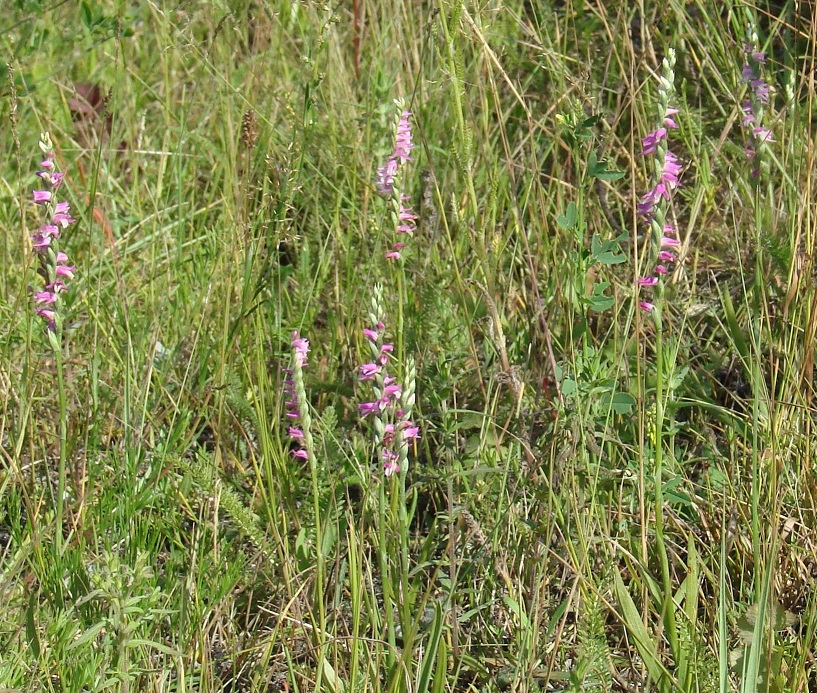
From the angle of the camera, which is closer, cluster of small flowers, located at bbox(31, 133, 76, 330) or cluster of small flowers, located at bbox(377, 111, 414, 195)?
cluster of small flowers, located at bbox(31, 133, 76, 330)

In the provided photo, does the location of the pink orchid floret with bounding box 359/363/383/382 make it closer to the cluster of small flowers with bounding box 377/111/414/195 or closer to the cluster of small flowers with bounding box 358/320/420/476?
the cluster of small flowers with bounding box 358/320/420/476

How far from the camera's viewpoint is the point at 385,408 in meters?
1.76

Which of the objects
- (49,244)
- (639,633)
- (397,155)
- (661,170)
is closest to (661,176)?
(661,170)

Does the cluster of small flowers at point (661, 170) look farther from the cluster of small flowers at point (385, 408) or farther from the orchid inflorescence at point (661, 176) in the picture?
the cluster of small flowers at point (385, 408)

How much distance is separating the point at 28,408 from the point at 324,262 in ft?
3.02

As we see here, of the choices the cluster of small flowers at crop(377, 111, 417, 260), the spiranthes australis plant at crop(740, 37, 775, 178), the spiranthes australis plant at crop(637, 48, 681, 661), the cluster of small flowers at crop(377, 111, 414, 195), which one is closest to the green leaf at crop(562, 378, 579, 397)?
the spiranthes australis plant at crop(637, 48, 681, 661)

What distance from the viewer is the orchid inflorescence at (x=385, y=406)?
1714 mm

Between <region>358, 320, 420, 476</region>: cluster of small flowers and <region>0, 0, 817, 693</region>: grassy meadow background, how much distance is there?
4cm

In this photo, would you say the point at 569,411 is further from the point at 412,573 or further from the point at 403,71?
the point at 403,71

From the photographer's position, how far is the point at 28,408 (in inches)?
75.5

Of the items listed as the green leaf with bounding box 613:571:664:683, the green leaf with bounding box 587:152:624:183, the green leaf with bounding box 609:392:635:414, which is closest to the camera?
the green leaf with bounding box 613:571:664:683

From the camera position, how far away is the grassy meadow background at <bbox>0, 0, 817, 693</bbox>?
5.33ft

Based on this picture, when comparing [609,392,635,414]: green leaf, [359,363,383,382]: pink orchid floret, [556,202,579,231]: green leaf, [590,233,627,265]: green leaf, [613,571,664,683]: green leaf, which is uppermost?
[556,202,579,231]: green leaf

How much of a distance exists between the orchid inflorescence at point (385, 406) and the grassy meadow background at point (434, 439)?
4 cm
